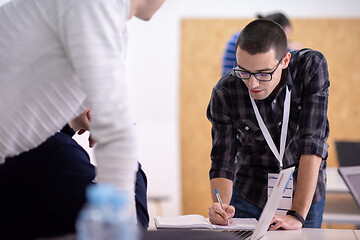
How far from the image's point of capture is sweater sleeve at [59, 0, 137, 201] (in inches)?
A: 38.3

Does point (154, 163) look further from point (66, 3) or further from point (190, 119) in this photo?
point (66, 3)

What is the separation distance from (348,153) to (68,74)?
9.16ft

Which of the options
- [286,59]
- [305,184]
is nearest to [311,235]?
[305,184]

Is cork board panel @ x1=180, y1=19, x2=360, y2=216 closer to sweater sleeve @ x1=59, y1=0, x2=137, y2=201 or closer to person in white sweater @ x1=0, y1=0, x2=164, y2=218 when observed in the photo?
person in white sweater @ x1=0, y1=0, x2=164, y2=218

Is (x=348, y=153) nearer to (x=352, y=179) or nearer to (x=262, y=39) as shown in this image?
(x=352, y=179)

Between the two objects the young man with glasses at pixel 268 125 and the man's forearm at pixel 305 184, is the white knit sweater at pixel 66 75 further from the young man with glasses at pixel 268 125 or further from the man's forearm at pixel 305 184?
the man's forearm at pixel 305 184

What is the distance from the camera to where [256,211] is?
6.91 ft

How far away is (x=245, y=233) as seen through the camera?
5.34 feet

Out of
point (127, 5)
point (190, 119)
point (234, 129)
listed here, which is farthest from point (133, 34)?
point (127, 5)

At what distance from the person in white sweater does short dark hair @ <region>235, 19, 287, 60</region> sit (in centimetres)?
77

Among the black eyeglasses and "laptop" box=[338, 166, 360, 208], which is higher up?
the black eyeglasses

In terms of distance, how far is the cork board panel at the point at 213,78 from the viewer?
511 centimetres

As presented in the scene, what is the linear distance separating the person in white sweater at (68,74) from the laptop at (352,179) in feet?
3.99

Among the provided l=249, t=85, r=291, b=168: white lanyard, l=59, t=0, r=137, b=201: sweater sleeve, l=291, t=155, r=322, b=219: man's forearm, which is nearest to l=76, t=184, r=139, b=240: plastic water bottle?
l=59, t=0, r=137, b=201: sweater sleeve
